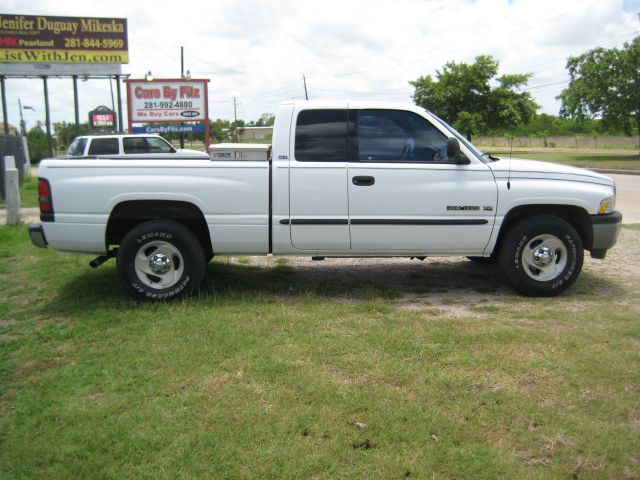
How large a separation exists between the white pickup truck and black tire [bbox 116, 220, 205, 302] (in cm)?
1

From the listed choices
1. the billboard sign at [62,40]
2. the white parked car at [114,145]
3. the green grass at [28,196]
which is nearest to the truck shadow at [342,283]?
the green grass at [28,196]

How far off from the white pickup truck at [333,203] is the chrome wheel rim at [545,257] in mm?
12

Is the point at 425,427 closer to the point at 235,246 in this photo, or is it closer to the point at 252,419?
the point at 252,419

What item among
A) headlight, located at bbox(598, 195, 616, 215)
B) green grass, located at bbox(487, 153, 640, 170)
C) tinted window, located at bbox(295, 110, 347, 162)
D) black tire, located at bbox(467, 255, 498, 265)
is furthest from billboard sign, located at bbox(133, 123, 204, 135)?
green grass, located at bbox(487, 153, 640, 170)

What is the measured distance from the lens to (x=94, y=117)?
38125mm

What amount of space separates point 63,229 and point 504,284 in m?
4.50

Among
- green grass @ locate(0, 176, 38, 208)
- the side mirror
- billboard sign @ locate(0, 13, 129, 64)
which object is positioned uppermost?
billboard sign @ locate(0, 13, 129, 64)

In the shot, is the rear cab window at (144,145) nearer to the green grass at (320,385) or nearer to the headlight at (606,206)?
the green grass at (320,385)

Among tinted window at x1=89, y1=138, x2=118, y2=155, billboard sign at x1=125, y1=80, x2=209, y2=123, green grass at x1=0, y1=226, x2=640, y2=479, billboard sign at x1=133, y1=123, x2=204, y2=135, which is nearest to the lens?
green grass at x1=0, y1=226, x2=640, y2=479

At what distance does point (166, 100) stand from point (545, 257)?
17.1m

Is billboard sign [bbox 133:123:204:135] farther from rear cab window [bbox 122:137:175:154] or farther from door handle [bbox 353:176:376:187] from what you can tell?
door handle [bbox 353:176:376:187]

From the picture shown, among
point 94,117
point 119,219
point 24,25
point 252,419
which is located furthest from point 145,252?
point 94,117

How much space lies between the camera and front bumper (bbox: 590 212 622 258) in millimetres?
5734

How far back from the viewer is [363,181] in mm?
5527
